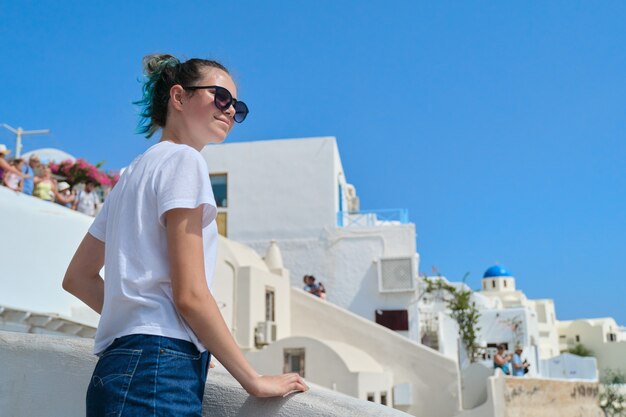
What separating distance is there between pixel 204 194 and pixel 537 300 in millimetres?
54435

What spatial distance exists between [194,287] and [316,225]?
23350mm

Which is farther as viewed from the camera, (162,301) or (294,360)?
(294,360)

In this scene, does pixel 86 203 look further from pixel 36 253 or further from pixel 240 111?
pixel 240 111

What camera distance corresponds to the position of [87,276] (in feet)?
6.98

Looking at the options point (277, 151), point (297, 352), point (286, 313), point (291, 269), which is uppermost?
point (277, 151)

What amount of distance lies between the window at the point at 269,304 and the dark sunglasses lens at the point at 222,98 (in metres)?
16.0

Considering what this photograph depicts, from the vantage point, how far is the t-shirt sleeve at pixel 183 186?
5.42 feet

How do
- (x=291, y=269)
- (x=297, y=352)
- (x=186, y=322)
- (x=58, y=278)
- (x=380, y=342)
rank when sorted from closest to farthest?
1. (x=186, y=322)
2. (x=58, y=278)
3. (x=297, y=352)
4. (x=380, y=342)
5. (x=291, y=269)

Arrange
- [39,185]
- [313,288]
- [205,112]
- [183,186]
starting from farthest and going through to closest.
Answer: [313,288] → [39,185] → [205,112] → [183,186]

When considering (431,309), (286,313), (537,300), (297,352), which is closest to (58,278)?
(297,352)

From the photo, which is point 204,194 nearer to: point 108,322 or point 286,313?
point 108,322

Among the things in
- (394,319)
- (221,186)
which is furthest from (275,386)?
(221,186)

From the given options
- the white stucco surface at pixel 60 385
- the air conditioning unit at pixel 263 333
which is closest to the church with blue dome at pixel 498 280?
the air conditioning unit at pixel 263 333

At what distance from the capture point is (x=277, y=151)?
85.5 feet
